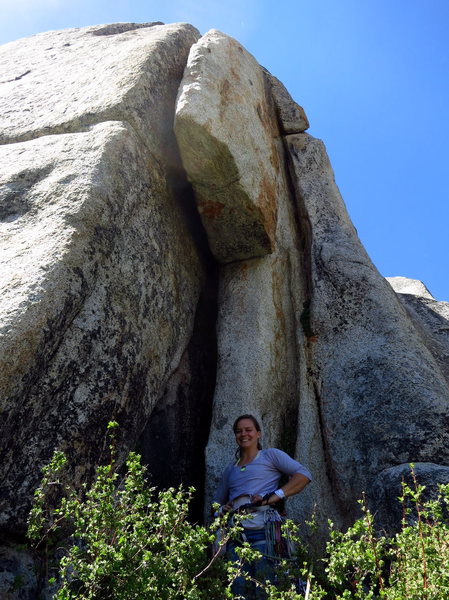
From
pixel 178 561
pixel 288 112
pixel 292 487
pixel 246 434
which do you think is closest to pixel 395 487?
pixel 292 487

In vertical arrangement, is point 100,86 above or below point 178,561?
above

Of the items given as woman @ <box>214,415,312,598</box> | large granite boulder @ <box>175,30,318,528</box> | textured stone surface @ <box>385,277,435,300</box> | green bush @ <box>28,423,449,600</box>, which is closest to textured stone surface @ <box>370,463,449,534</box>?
woman @ <box>214,415,312,598</box>

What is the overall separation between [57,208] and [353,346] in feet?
12.6

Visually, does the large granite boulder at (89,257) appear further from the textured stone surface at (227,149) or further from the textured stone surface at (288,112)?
the textured stone surface at (288,112)

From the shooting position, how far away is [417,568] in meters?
3.24

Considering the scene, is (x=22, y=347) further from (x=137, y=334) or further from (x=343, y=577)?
(x=343, y=577)

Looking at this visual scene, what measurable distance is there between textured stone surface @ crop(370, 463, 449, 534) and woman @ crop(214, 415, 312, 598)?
82 centimetres

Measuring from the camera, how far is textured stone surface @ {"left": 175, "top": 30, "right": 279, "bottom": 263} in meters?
7.07

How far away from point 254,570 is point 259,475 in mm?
872

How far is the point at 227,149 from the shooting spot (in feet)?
23.5

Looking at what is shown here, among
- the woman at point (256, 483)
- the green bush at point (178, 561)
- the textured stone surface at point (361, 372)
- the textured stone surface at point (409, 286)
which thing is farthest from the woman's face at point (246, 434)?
the textured stone surface at point (409, 286)

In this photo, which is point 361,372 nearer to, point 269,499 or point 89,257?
point 269,499

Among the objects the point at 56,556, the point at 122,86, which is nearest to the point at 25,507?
the point at 56,556

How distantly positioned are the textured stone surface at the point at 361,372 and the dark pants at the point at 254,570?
1.80 meters
